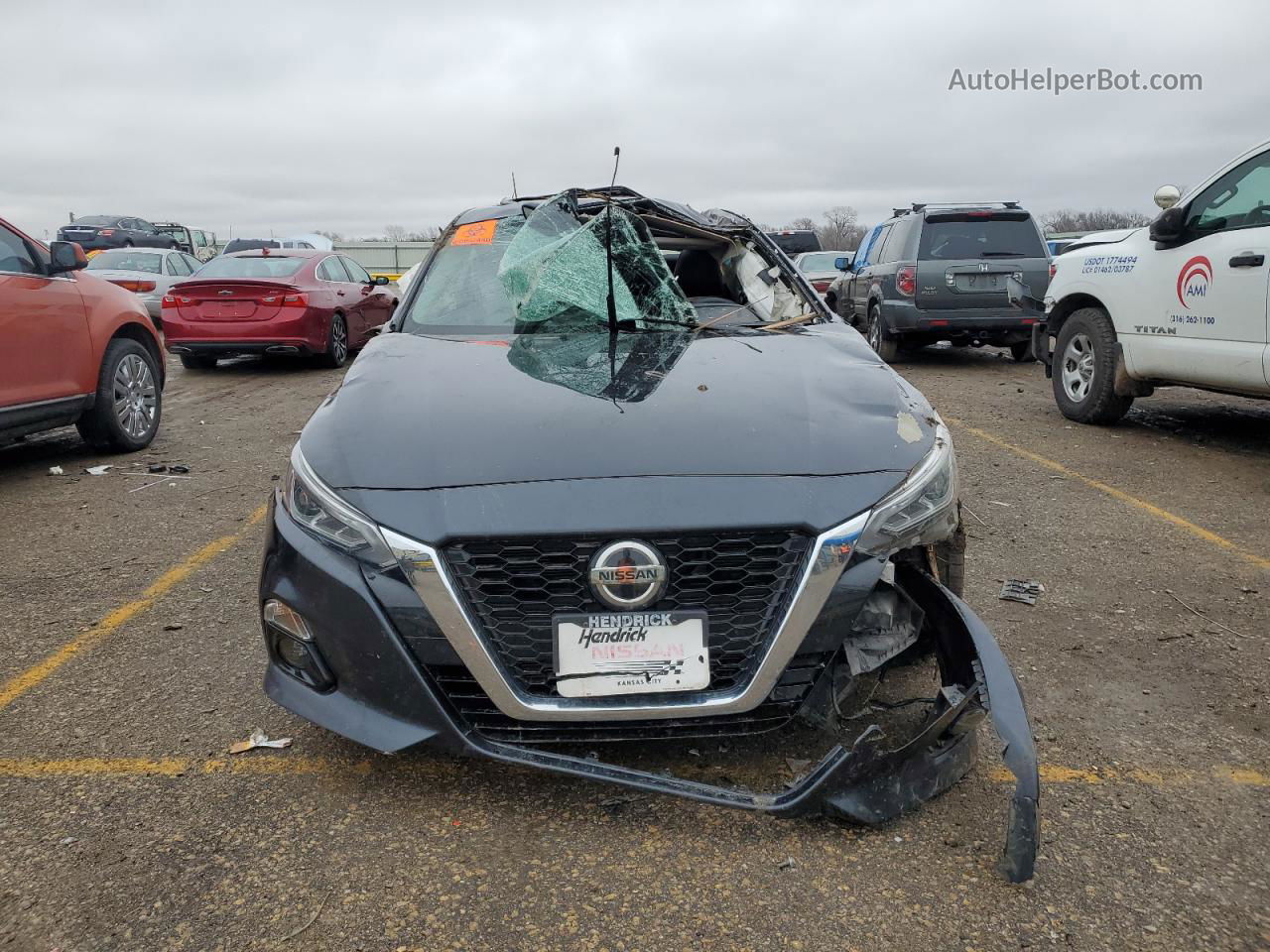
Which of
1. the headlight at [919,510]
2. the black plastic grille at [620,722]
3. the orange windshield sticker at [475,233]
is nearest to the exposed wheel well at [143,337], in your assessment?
the orange windshield sticker at [475,233]

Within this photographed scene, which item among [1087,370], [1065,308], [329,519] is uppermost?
[1065,308]

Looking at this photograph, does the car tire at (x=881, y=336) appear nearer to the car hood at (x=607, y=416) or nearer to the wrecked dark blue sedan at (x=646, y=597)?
the car hood at (x=607, y=416)

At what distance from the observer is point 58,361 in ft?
19.4

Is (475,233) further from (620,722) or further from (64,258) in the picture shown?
(64,258)

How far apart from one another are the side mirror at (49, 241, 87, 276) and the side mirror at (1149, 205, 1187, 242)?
21.7 feet

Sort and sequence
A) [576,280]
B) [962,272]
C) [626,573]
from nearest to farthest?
1. [626,573]
2. [576,280]
3. [962,272]

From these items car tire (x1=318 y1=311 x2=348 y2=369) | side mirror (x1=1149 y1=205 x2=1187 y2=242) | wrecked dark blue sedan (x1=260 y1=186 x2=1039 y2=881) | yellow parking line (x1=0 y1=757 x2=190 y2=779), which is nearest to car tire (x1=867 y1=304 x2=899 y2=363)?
side mirror (x1=1149 y1=205 x2=1187 y2=242)

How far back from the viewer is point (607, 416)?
253 cm

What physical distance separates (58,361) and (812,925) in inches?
226

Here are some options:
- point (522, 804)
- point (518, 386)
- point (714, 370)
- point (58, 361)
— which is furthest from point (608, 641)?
point (58, 361)

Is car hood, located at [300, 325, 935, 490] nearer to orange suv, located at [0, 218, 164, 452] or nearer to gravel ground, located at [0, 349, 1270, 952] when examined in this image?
gravel ground, located at [0, 349, 1270, 952]

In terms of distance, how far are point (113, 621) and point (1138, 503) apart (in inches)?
192

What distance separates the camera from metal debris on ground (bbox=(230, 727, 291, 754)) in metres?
2.68

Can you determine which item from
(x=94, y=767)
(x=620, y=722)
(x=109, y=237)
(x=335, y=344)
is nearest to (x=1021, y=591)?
(x=620, y=722)
